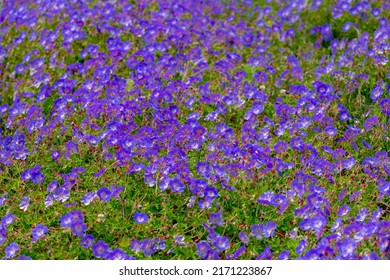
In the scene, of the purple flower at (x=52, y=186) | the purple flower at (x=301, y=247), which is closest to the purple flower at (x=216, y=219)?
the purple flower at (x=301, y=247)

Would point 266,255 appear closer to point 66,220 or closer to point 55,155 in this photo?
point 66,220

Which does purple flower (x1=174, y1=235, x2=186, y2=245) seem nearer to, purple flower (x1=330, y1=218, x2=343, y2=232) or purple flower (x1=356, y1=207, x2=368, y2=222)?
purple flower (x1=330, y1=218, x2=343, y2=232)

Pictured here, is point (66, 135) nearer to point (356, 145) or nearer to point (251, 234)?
point (251, 234)

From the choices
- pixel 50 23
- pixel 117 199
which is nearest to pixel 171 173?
pixel 117 199

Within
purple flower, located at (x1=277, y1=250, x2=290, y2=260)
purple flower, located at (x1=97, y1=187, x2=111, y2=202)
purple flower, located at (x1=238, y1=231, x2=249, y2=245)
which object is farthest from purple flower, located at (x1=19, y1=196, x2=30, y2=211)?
purple flower, located at (x1=277, y1=250, x2=290, y2=260)
